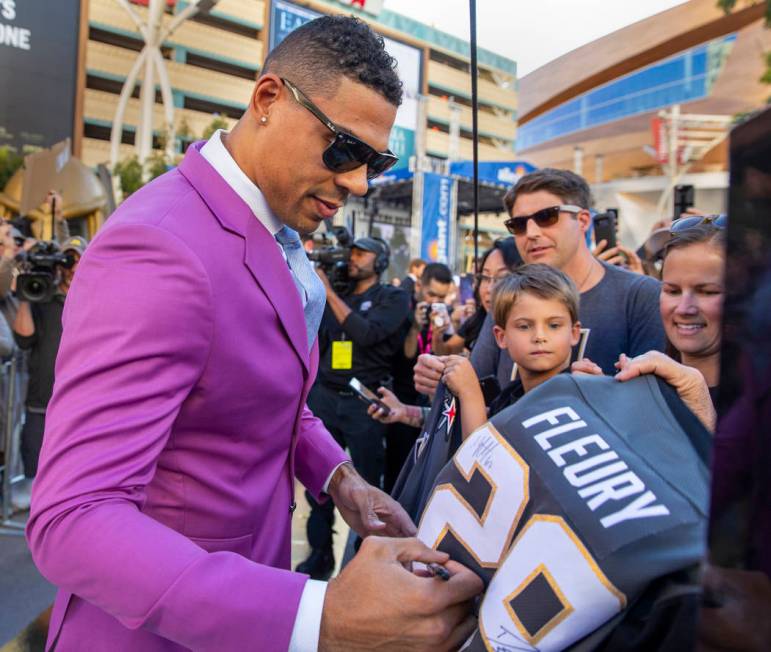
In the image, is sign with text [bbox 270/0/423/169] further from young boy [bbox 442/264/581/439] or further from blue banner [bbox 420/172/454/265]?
young boy [bbox 442/264/581/439]

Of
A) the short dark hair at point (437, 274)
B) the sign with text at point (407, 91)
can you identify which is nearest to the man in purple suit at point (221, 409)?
the short dark hair at point (437, 274)

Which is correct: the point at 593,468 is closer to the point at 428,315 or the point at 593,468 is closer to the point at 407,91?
the point at 428,315

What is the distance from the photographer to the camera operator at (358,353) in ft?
14.0

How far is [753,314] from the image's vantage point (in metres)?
0.50

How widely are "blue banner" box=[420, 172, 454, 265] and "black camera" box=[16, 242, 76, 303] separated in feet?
44.6

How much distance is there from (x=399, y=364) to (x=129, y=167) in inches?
843

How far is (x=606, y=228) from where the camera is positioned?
3752mm

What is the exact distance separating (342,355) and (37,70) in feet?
118

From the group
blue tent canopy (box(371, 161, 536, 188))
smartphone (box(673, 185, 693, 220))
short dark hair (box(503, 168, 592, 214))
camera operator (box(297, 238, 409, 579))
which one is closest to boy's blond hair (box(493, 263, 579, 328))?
short dark hair (box(503, 168, 592, 214))

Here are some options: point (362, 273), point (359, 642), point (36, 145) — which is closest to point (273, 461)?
point (359, 642)

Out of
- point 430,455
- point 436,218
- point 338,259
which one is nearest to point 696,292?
point 430,455

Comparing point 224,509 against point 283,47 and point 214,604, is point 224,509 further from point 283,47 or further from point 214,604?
point 283,47

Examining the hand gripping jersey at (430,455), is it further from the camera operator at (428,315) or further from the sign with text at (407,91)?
the sign with text at (407,91)

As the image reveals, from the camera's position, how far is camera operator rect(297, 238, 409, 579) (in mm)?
4273
